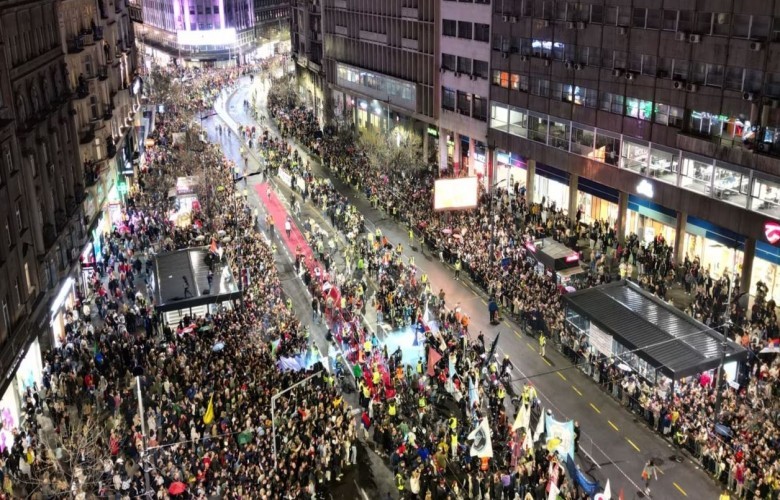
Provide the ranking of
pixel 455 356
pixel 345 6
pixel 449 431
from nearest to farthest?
pixel 449 431 < pixel 455 356 < pixel 345 6

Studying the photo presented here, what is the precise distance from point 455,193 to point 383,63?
34.1 m

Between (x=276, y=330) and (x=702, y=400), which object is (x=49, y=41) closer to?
(x=276, y=330)

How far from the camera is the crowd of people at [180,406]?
95.9ft

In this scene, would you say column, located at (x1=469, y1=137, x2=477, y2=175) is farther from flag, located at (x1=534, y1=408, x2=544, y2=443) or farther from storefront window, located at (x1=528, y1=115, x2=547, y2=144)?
flag, located at (x1=534, y1=408, x2=544, y2=443)

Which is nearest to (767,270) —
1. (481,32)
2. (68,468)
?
(481,32)

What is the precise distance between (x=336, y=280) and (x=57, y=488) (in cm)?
2442

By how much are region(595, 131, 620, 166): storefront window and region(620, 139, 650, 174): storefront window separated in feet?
2.18

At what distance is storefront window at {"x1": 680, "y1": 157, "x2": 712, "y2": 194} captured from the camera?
151 ft

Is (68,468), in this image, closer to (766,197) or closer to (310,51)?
(766,197)

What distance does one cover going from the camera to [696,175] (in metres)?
46.9

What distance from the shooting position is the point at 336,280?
5034cm

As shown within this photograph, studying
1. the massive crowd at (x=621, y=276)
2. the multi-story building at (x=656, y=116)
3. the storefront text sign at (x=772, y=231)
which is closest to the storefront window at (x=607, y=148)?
the multi-story building at (x=656, y=116)

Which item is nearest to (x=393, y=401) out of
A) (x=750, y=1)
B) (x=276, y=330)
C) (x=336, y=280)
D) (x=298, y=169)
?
(x=276, y=330)

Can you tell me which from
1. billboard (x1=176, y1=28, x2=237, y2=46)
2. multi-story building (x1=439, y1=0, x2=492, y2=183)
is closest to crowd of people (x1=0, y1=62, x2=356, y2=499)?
multi-story building (x1=439, y1=0, x2=492, y2=183)
